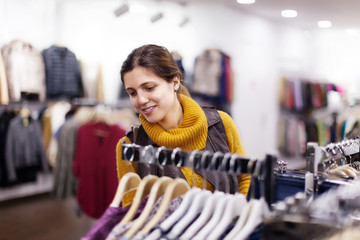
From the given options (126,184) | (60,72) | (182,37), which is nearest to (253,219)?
(126,184)

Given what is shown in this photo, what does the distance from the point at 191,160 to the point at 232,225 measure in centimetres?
23

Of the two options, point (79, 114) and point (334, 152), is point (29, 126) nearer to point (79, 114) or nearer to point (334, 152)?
point (79, 114)

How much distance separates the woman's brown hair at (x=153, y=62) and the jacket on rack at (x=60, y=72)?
331 cm

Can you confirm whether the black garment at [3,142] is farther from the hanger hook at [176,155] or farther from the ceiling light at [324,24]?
the ceiling light at [324,24]

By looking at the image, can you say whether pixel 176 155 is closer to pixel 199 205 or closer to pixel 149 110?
pixel 199 205

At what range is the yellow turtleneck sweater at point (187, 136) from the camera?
1.63 m

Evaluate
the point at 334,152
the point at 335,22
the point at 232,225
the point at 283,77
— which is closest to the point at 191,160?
the point at 232,225

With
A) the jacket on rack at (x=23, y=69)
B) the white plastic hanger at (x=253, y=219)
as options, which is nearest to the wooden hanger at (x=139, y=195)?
the white plastic hanger at (x=253, y=219)

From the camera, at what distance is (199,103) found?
16.3ft

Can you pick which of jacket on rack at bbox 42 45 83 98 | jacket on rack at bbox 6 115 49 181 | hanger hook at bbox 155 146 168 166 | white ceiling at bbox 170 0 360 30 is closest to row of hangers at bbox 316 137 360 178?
hanger hook at bbox 155 146 168 166

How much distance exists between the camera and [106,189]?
3410mm

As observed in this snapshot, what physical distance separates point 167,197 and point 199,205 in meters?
0.10

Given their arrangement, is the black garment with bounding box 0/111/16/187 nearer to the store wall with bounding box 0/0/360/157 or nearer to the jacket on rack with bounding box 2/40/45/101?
the jacket on rack with bounding box 2/40/45/101

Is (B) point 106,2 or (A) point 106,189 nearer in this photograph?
(A) point 106,189
